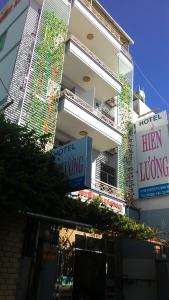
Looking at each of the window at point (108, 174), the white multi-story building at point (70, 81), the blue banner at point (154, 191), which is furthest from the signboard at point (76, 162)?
the blue banner at point (154, 191)

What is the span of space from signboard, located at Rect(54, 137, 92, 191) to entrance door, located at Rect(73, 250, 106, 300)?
1.75m

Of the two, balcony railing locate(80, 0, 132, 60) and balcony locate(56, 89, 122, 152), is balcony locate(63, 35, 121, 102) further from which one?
balcony railing locate(80, 0, 132, 60)

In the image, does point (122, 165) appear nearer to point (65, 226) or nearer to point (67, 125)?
point (67, 125)

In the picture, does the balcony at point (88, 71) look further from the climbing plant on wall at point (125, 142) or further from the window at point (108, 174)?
the window at point (108, 174)

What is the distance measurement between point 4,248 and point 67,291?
2.04 meters

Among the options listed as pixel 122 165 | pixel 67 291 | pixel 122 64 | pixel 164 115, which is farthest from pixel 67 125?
pixel 67 291

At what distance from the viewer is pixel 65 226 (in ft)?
26.2

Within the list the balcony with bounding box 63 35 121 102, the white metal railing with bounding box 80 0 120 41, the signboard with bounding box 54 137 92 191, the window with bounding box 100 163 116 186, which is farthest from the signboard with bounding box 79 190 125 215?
the white metal railing with bounding box 80 0 120 41

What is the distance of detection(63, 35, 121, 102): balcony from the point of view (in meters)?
18.2

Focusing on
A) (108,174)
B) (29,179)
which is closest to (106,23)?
(108,174)

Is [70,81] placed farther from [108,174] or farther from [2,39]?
[108,174]

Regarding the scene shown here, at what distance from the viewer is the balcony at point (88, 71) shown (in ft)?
59.6

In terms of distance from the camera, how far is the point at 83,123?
54.6ft

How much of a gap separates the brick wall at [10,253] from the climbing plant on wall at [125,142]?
12.1 meters
